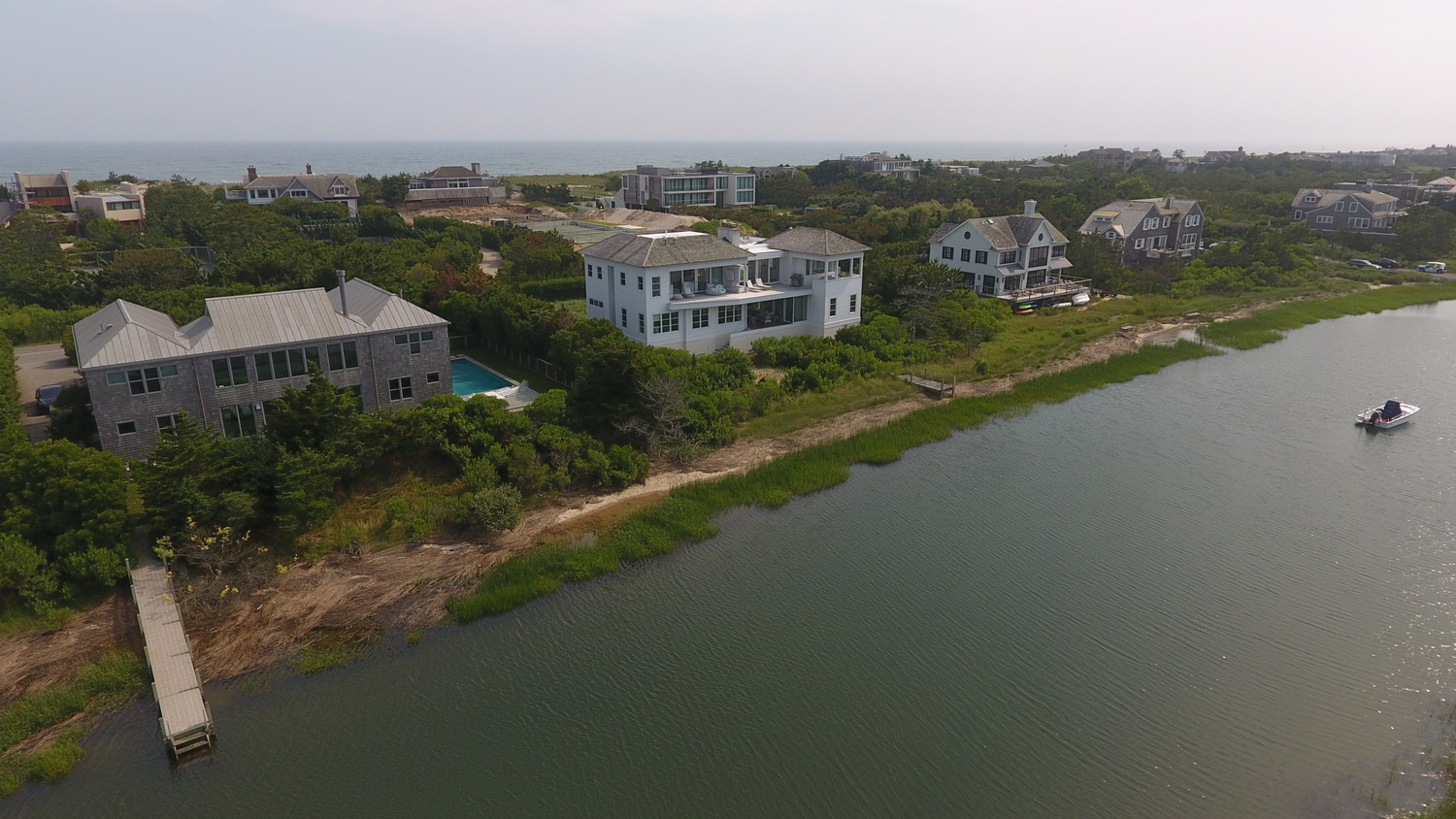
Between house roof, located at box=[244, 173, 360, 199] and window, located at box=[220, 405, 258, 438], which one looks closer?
window, located at box=[220, 405, 258, 438]

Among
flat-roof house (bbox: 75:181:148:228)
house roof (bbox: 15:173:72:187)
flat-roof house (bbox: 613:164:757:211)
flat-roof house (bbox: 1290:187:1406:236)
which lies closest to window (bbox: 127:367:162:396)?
flat-roof house (bbox: 75:181:148:228)

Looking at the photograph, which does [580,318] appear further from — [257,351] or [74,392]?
[74,392]

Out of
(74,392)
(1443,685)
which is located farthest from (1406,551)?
(74,392)

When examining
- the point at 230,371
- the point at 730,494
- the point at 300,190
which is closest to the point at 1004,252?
the point at 730,494

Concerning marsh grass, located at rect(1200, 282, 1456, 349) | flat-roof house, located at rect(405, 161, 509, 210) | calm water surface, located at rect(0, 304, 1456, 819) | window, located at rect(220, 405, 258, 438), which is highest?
flat-roof house, located at rect(405, 161, 509, 210)

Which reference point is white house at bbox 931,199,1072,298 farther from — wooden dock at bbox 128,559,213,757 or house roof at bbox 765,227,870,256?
wooden dock at bbox 128,559,213,757

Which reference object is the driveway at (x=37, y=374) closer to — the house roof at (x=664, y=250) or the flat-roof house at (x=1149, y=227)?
the house roof at (x=664, y=250)
